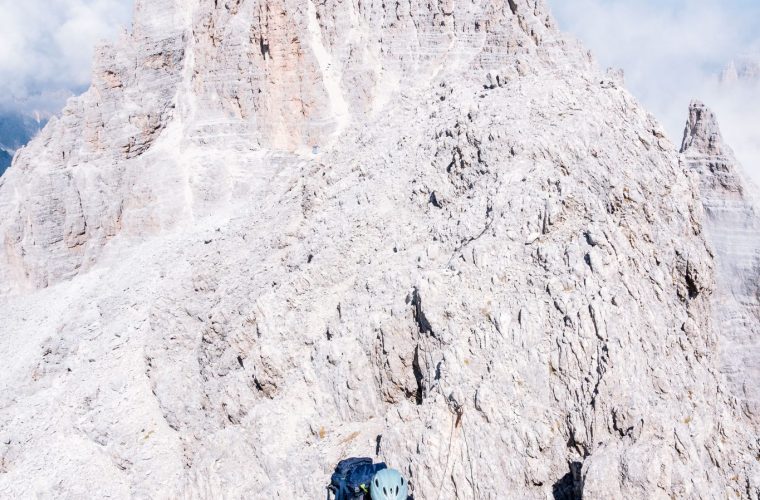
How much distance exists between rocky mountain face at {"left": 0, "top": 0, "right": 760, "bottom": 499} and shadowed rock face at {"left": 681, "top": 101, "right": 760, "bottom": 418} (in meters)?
1.34

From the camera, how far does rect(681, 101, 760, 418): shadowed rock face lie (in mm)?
31078

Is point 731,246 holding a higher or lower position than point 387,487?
higher

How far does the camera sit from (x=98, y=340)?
2752 cm

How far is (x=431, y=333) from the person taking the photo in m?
14.5

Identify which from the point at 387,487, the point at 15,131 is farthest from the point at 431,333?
the point at 15,131

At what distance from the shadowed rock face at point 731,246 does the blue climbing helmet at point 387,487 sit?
25.2 metres

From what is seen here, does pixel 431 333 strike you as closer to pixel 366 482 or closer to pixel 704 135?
pixel 366 482

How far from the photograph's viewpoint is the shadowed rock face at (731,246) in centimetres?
3108

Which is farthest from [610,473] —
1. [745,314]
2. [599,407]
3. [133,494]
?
[745,314]

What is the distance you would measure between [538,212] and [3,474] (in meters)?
22.2

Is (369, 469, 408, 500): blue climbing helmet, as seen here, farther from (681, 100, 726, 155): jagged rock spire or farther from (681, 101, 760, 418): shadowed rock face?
(681, 100, 726, 155): jagged rock spire

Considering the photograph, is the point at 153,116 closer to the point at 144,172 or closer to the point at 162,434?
the point at 144,172

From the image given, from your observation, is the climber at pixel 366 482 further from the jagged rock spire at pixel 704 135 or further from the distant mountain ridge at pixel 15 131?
the distant mountain ridge at pixel 15 131

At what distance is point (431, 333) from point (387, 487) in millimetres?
4004
